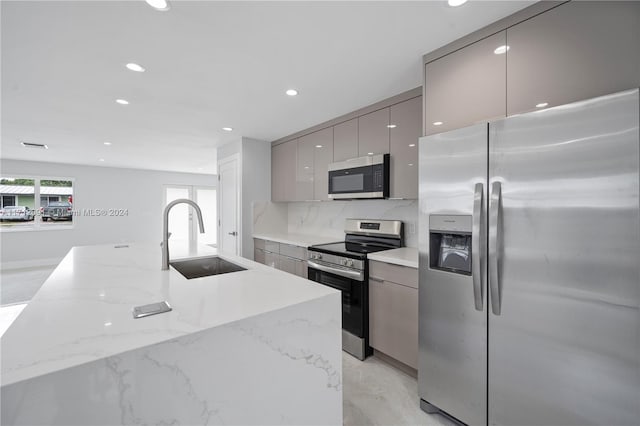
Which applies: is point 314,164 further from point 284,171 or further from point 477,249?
point 477,249

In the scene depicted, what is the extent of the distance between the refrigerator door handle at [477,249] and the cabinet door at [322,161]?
6.63 ft

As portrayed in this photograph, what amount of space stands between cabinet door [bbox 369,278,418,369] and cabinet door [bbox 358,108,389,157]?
1.29 m

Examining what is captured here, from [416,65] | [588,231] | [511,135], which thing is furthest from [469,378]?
[416,65]

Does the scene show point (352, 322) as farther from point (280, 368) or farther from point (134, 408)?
point (134, 408)

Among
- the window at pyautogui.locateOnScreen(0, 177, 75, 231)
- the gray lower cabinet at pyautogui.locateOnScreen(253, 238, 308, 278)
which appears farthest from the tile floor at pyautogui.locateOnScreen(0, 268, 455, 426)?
the window at pyautogui.locateOnScreen(0, 177, 75, 231)

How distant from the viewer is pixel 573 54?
131cm

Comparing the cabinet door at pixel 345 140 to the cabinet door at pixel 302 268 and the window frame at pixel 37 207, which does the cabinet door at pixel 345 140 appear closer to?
the cabinet door at pixel 302 268

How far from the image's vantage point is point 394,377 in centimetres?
221

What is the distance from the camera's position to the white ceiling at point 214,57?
1.48 metres

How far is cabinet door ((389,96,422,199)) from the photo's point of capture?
240cm

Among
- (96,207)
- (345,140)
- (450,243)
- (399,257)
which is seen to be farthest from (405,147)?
(96,207)

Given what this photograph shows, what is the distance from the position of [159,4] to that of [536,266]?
2.29 m

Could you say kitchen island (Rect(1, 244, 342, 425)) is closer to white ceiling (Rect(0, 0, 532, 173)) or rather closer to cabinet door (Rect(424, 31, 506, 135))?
cabinet door (Rect(424, 31, 506, 135))

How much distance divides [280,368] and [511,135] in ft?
5.00
